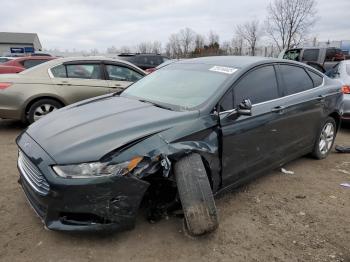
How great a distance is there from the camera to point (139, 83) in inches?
174

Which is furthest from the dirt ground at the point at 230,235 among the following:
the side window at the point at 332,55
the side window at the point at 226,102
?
the side window at the point at 332,55

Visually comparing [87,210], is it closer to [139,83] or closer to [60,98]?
[139,83]

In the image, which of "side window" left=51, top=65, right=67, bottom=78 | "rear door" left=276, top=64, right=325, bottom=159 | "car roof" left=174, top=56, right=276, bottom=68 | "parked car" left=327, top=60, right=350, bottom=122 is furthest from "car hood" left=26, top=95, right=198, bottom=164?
"parked car" left=327, top=60, right=350, bottom=122

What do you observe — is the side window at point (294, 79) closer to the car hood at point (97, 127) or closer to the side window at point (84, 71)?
the car hood at point (97, 127)

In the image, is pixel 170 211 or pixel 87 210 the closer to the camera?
pixel 87 210

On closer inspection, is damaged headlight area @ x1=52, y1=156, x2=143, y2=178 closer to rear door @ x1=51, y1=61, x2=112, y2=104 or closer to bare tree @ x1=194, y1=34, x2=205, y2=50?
rear door @ x1=51, y1=61, x2=112, y2=104

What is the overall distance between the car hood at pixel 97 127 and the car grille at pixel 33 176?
19cm

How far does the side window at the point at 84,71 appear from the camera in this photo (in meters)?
6.68

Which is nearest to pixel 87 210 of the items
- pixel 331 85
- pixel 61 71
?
pixel 331 85

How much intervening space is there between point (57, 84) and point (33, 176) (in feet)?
12.9

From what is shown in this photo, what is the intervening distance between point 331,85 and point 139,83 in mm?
2937

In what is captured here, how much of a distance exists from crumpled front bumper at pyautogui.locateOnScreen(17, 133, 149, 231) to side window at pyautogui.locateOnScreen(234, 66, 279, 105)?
5.05ft

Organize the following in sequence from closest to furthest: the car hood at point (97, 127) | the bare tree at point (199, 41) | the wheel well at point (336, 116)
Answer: the car hood at point (97, 127) < the wheel well at point (336, 116) < the bare tree at point (199, 41)

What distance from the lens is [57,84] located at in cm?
643
